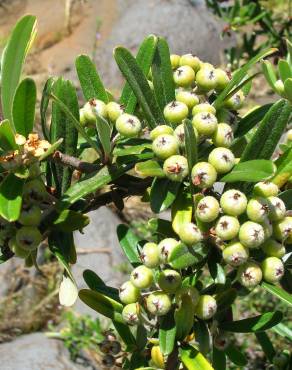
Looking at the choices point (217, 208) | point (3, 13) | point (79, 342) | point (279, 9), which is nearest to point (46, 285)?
point (79, 342)

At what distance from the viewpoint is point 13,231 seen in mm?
661

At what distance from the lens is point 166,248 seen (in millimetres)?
660

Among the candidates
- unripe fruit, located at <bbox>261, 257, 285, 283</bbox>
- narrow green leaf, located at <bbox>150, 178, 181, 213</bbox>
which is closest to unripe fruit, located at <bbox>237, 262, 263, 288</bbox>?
unripe fruit, located at <bbox>261, 257, 285, 283</bbox>

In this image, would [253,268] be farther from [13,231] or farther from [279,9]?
[279,9]

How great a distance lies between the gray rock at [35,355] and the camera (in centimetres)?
203

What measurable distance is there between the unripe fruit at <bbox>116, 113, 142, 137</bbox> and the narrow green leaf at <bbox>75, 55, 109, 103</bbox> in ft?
0.29

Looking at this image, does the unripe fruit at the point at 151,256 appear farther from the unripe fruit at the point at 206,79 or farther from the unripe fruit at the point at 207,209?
the unripe fruit at the point at 206,79

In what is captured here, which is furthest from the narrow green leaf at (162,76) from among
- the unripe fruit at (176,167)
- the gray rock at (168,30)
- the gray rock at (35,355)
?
the gray rock at (168,30)

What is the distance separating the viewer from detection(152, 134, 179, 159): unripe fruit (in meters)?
0.63

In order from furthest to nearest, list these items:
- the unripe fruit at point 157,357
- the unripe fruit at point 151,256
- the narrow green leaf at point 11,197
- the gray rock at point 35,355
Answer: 1. the gray rock at point 35,355
2. the unripe fruit at point 157,357
3. the unripe fruit at point 151,256
4. the narrow green leaf at point 11,197

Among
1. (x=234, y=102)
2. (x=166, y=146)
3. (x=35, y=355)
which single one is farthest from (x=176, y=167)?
(x=35, y=355)

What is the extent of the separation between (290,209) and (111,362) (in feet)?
1.36

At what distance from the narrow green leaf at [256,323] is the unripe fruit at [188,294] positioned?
0.37ft

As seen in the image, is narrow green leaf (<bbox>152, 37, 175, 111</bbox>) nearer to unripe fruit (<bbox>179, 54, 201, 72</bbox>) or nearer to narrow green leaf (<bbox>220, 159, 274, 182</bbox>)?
unripe fruit (<bbox>179, 54, 201, 72</bbox>)
